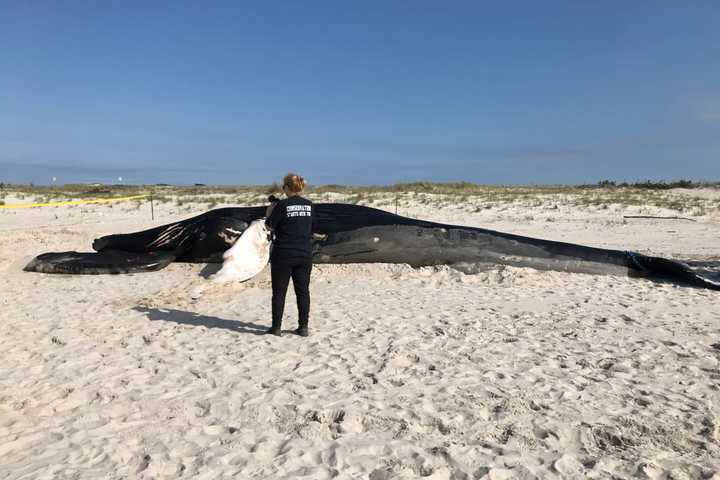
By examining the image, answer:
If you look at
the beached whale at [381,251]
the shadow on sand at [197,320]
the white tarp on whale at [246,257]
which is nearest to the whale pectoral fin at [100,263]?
the beached whale at [381,251]

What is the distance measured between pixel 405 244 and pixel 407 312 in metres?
2.47

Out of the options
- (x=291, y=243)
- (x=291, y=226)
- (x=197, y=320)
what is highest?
(x=291, y=226)

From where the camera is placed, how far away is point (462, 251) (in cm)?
863

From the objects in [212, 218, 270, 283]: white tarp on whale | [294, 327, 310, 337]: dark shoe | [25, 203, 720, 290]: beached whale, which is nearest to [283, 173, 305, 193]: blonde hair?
[294, 327, 310, 337]: dark shoe

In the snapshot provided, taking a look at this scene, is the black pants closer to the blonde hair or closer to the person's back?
the person's back

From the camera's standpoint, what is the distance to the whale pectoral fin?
8.42m

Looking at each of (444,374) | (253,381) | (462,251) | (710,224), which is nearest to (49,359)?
(253,381)

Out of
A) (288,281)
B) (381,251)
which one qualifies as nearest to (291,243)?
(288,281)

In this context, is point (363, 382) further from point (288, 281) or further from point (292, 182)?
point (292, 182)

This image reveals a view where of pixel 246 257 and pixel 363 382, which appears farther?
pixel 246 257

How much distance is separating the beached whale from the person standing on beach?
11.0 feet

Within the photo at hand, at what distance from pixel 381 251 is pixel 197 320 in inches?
138

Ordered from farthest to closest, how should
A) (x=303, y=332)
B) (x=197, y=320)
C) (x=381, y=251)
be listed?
(x=381, y=251) → (x=197, y=320) → (x=303, y=332)

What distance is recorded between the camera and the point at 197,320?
5.94m
